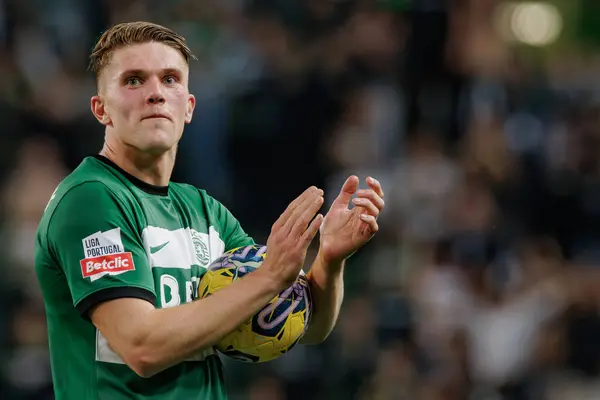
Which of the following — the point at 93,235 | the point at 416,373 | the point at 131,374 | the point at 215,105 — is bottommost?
the point at 416,373

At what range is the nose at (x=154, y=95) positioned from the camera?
158 inches

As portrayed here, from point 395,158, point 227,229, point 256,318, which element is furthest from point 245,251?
point 395,158

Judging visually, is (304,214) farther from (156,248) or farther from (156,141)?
(156,141)

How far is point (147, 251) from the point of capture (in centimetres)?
385

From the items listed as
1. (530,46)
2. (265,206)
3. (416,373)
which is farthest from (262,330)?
(530,46)

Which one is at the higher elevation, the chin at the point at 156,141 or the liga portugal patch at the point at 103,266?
the chin at the point at 156,141

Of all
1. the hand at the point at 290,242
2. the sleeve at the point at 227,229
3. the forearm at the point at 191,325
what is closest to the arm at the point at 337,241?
the sleeve at the point at 227,229

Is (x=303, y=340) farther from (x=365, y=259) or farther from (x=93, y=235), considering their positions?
(x=365, y=259)

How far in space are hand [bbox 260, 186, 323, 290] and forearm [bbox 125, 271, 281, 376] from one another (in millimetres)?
100

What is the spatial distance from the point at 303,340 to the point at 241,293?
3.26 ft

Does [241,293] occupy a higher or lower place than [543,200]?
lower

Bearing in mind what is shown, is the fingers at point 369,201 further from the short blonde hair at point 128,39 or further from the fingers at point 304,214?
the short blonde hair at point 128,39

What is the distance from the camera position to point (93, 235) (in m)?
3.67

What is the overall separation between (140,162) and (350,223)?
3.03 ft
